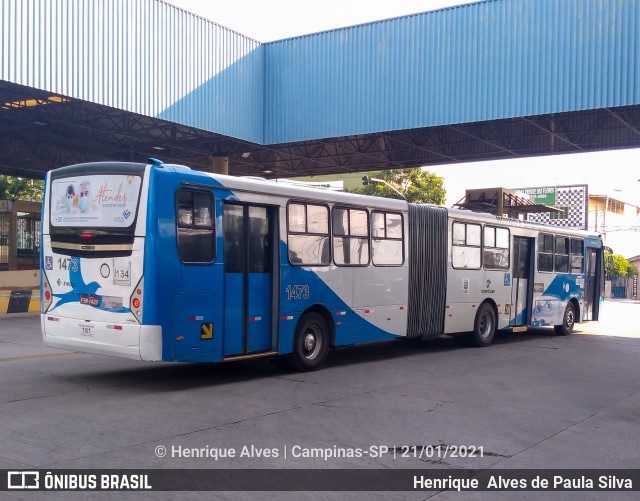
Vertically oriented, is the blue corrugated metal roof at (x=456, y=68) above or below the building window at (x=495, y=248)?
above

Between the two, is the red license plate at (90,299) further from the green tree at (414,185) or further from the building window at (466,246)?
the green tree at (414,185)

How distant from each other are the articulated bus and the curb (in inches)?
491

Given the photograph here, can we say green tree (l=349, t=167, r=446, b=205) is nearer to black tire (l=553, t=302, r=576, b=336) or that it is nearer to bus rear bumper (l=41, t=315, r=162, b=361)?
black tire (l=553, t=302, r=576, b=336)

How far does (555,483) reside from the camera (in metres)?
6.62

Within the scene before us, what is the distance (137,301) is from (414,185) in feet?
122

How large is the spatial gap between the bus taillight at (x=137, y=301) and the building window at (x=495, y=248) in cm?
990

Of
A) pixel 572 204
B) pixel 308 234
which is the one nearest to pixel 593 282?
pixel 308 234

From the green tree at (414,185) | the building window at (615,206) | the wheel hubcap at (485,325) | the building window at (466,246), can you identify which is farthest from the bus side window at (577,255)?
the building window at (615,206)

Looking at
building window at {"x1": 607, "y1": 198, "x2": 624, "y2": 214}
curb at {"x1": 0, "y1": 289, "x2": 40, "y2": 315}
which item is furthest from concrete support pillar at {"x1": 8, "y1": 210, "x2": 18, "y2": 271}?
building window at {"x1": 607, "y1": 198, "x2": 624, "y2": 214}

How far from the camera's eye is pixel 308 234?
1229cm

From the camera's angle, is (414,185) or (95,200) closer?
(95,200)

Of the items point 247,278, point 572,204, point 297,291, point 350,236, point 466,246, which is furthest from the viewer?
point 572,204

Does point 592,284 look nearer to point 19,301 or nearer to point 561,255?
point 561,255

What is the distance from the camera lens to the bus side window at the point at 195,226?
10.1 metres
